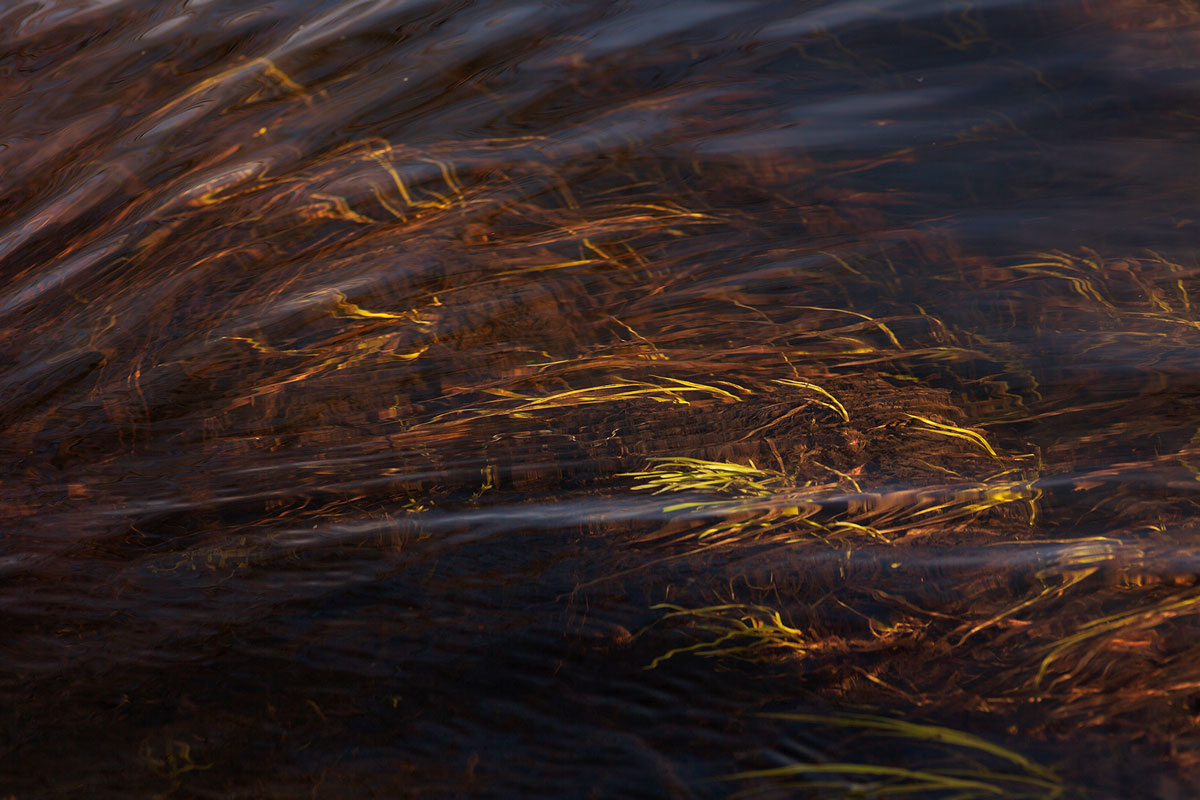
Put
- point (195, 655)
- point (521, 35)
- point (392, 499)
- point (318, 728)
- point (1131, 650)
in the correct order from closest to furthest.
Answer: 1. point (1131, 650)
2. point (318, 728)
3. point (195, 655)
4. point (392, 499)
5. point (521, 35)

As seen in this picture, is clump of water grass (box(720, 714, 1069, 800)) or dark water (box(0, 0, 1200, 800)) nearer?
clump of water grass (box(720, 714, 1069, 800))

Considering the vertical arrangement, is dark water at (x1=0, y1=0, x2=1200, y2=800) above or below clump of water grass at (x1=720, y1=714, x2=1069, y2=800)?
above

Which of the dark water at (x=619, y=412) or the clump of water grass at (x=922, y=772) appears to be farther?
the dark water at (x=619, y=412)

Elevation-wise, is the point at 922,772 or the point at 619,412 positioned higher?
the point at 619,412

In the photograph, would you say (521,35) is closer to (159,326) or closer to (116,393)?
(159,326)

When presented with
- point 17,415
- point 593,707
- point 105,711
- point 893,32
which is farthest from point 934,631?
point 17,415

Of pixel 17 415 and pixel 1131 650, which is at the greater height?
pixel 17 415

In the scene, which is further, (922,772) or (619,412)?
(619,412)

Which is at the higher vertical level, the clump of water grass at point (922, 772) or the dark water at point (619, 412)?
the dark water at point (619, 412)
